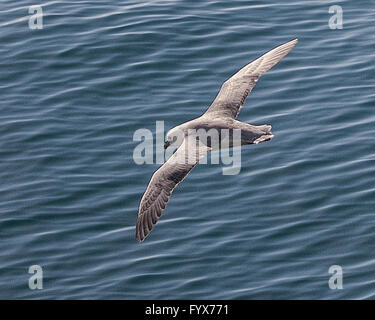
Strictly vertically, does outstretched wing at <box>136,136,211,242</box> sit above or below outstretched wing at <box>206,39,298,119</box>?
below

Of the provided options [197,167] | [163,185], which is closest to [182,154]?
[163,185]

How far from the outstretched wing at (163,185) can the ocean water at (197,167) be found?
3.28 m

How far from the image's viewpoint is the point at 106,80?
20891 mm

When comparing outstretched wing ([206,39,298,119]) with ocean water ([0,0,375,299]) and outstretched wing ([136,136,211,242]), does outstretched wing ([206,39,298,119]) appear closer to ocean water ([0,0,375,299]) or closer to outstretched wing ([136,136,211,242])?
outstretched wing ([136,136,211,242])

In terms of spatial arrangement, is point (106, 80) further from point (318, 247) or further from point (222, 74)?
point (318, 247)

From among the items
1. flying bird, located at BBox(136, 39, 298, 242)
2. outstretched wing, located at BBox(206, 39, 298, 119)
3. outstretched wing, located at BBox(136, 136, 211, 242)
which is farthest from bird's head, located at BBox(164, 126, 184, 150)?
outstretched wing, located at BBox(206, 39, 298, 119)

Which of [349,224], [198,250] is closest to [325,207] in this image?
[349,224]

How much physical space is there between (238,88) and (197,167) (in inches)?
135

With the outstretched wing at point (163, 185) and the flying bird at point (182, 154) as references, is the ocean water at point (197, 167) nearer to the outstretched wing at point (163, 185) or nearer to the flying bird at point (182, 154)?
the flying bird at point (182, 154)

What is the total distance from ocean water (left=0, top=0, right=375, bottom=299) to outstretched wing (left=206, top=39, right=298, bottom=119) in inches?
107

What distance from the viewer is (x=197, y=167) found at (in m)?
18.6

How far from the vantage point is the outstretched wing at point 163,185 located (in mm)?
13117

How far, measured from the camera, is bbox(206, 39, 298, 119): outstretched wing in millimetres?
14998
